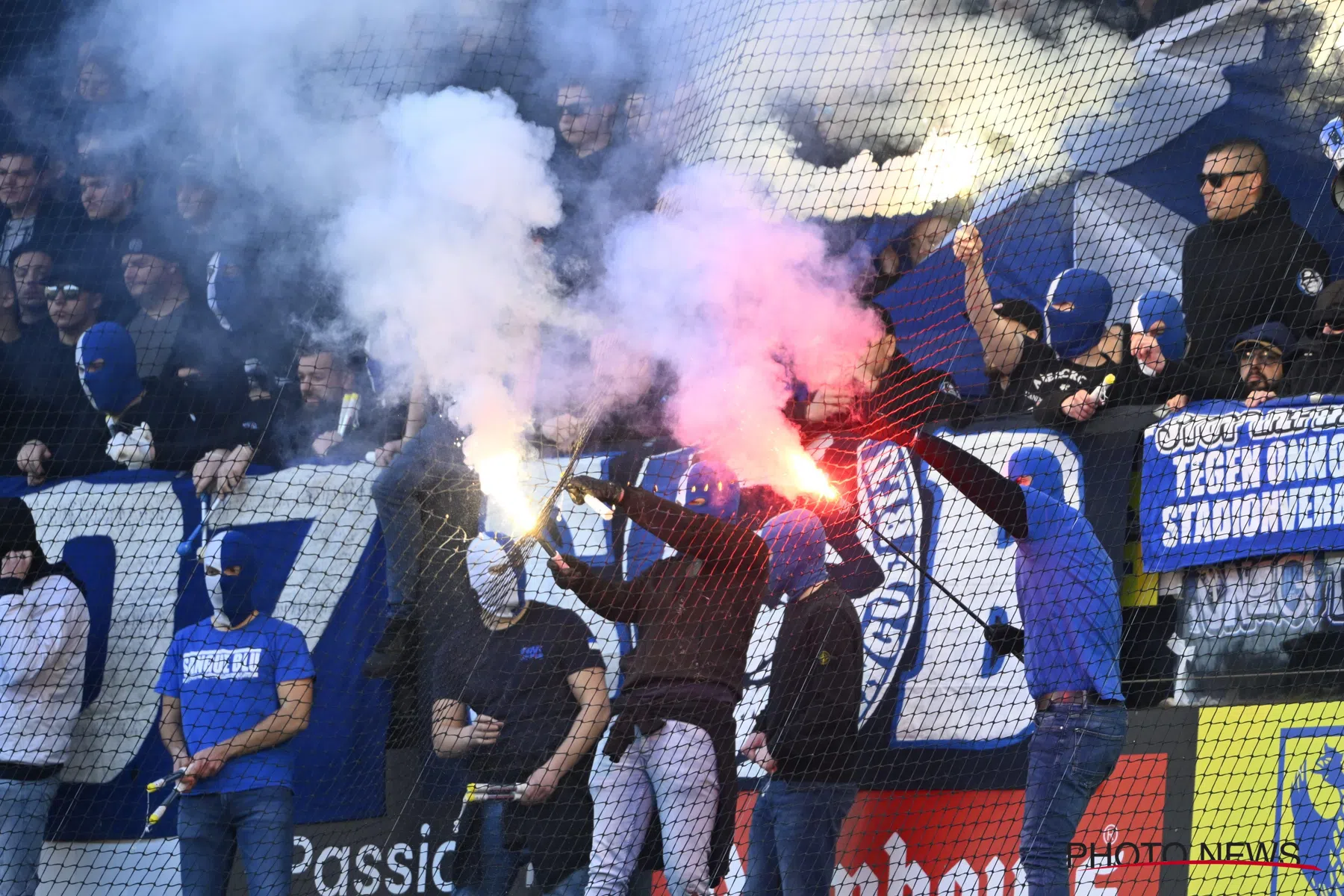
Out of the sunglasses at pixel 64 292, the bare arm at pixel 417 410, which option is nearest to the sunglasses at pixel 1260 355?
the bare arm at pixel 417 410

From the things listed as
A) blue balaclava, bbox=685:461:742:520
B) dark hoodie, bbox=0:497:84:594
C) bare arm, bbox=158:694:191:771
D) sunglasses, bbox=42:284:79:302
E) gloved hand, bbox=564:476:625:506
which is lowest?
bare arm, bbox=158:694:191:771

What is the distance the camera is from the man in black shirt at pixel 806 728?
3.58 m

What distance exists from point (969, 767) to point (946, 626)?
1.40ft

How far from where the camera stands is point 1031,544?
3.56 metres

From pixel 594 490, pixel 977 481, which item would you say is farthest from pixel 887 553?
pixel 594 490

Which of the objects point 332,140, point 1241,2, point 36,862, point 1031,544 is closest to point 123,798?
point 36,862

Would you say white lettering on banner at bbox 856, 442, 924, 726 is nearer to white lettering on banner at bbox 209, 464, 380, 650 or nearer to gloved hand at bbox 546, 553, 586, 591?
gloved hand at bbox 546, 553, 586, 591

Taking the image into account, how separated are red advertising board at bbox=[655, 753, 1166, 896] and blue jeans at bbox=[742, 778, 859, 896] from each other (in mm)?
164

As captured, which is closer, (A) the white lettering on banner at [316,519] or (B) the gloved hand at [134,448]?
(A) the white lettering on banner at [316,519]

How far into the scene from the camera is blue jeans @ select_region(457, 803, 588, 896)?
154 inches

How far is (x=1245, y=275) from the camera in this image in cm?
376

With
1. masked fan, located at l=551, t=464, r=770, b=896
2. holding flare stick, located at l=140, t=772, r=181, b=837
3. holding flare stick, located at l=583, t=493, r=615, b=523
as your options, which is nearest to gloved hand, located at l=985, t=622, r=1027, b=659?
masked fan, located at l=551, t=464, r=770, b=896

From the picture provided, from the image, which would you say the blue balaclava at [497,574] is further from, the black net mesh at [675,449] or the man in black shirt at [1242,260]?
the man in black shirt at [1242,260]

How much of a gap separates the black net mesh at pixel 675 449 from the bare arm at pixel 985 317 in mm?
17
